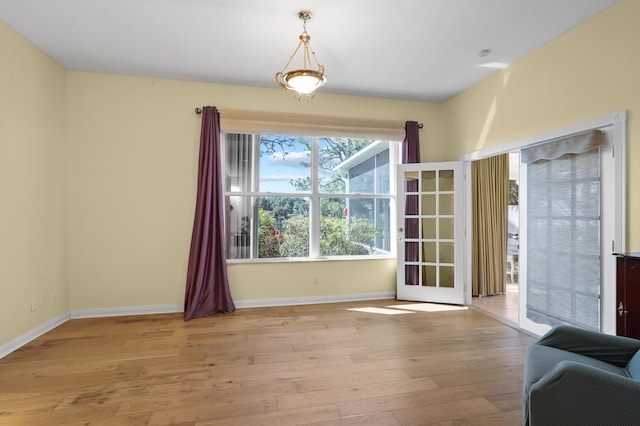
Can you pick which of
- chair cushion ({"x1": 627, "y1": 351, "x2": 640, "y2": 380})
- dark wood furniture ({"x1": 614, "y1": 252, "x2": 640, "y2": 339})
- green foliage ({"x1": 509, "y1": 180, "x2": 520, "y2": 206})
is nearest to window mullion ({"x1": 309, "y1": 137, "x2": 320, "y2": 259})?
dark wood furniture ({"x1": 614, "y1": 252, "x2": 640, "y2": 339})

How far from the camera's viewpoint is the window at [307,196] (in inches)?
170

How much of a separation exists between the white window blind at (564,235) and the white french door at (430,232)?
1033mm

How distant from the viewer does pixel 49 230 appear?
135 inches

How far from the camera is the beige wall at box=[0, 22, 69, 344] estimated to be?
2.84m

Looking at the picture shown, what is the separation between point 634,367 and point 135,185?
459 cm

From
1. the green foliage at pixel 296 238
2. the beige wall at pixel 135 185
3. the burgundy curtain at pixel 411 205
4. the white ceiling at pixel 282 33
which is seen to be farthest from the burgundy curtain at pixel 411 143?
the beige wall at pixel 135 185

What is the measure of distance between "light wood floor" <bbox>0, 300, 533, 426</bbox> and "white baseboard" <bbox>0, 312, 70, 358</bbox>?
4.0 inches

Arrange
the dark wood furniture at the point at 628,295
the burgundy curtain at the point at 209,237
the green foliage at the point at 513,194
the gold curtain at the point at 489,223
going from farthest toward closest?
1. the green foliage at the point at 513,194
2. the gold curtain at the point at 489,223
3. the burgundy curtain at the point at 209,237
4. the dark wood furniture at the point at 628,295

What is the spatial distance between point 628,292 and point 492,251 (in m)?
3.26

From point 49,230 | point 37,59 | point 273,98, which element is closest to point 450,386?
point 273,98

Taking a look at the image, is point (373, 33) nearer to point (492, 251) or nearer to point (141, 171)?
point (141, 171)

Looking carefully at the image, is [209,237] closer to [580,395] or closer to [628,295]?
[580,395]

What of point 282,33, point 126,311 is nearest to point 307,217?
point 282,33

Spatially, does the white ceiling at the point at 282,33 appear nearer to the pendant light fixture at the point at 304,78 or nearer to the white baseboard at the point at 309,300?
the pendant light fixture at the point at 304,78
